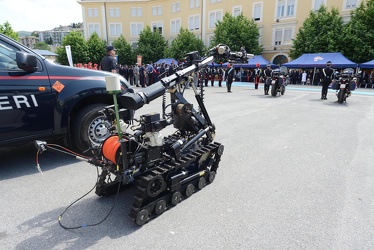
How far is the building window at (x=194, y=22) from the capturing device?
4481 centimetres

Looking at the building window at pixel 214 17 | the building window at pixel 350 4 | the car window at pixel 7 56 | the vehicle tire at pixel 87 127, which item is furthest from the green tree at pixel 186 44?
the car window at pixel 7 56

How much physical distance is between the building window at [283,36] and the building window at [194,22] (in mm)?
14538

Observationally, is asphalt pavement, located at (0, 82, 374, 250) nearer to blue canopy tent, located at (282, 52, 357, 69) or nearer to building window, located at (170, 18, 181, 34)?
blue canopy tent, located at (282, 52, 357, 69)

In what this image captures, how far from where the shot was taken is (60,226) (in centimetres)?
269

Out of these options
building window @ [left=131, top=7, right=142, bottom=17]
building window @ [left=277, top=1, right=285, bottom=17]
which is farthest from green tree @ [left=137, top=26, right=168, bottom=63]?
building window @ [left=277, top=1, right=285, bottom=17]

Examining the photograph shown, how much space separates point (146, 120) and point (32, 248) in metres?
1.65

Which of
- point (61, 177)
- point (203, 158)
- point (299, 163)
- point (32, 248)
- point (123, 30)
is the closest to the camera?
point (32, 248)

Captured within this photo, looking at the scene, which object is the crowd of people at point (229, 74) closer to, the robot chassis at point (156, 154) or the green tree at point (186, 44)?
the robot chassis at point (156, 154)

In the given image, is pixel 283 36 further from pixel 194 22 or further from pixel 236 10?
pixel 194 22

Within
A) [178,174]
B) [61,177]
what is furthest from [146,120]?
[61,177]

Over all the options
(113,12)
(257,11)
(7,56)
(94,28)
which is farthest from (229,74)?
(94,28)

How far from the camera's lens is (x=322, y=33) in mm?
29297

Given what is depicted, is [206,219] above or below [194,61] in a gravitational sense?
below

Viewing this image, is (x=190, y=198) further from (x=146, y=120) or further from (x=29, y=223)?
(x=29, y=223)
